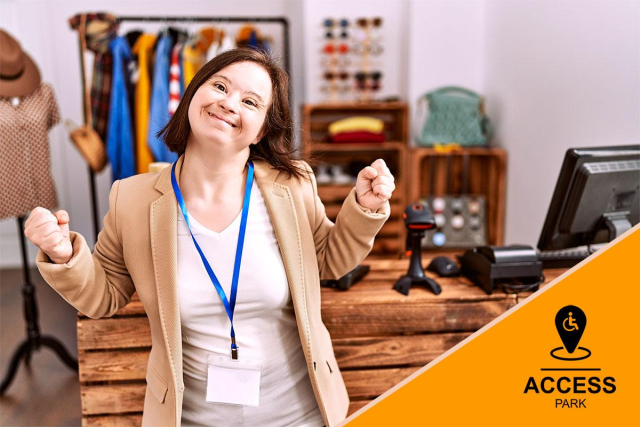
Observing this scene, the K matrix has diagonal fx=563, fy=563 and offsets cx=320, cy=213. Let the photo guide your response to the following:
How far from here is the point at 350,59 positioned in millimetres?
4043

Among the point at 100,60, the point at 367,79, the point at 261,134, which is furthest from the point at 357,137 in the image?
the point at 261,134

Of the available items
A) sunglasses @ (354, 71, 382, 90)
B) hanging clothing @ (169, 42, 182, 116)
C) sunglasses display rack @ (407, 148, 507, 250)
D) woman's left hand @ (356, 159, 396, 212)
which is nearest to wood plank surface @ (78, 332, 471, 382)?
woman's left hand @ (356, 159, 396, 212)


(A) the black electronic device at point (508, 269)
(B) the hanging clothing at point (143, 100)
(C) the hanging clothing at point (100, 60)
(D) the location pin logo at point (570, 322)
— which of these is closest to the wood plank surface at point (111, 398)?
(A) the black electronic device at point (508, 269)

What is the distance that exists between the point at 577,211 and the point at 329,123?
98.9 inches

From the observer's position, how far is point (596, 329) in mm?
1084

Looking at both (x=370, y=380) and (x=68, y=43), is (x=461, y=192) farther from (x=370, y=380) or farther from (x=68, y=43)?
(x=68, y=43)

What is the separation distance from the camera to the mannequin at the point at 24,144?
2.54 meters

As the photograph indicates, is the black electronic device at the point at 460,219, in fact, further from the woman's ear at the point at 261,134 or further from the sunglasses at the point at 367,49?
the woman's ear at the point at 261,134

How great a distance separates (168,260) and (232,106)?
1.16 feet

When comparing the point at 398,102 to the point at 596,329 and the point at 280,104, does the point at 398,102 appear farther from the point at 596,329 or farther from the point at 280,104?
the point at 596,329

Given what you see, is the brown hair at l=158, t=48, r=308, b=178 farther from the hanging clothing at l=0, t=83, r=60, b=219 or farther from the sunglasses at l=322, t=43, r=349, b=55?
the sunglasses at l=322, t=43, r=349, b=55

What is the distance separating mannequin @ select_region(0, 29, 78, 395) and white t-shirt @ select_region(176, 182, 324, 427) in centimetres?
173

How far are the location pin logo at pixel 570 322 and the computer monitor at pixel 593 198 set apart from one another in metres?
0.69

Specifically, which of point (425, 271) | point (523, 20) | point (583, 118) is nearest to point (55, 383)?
point (425, 271)
